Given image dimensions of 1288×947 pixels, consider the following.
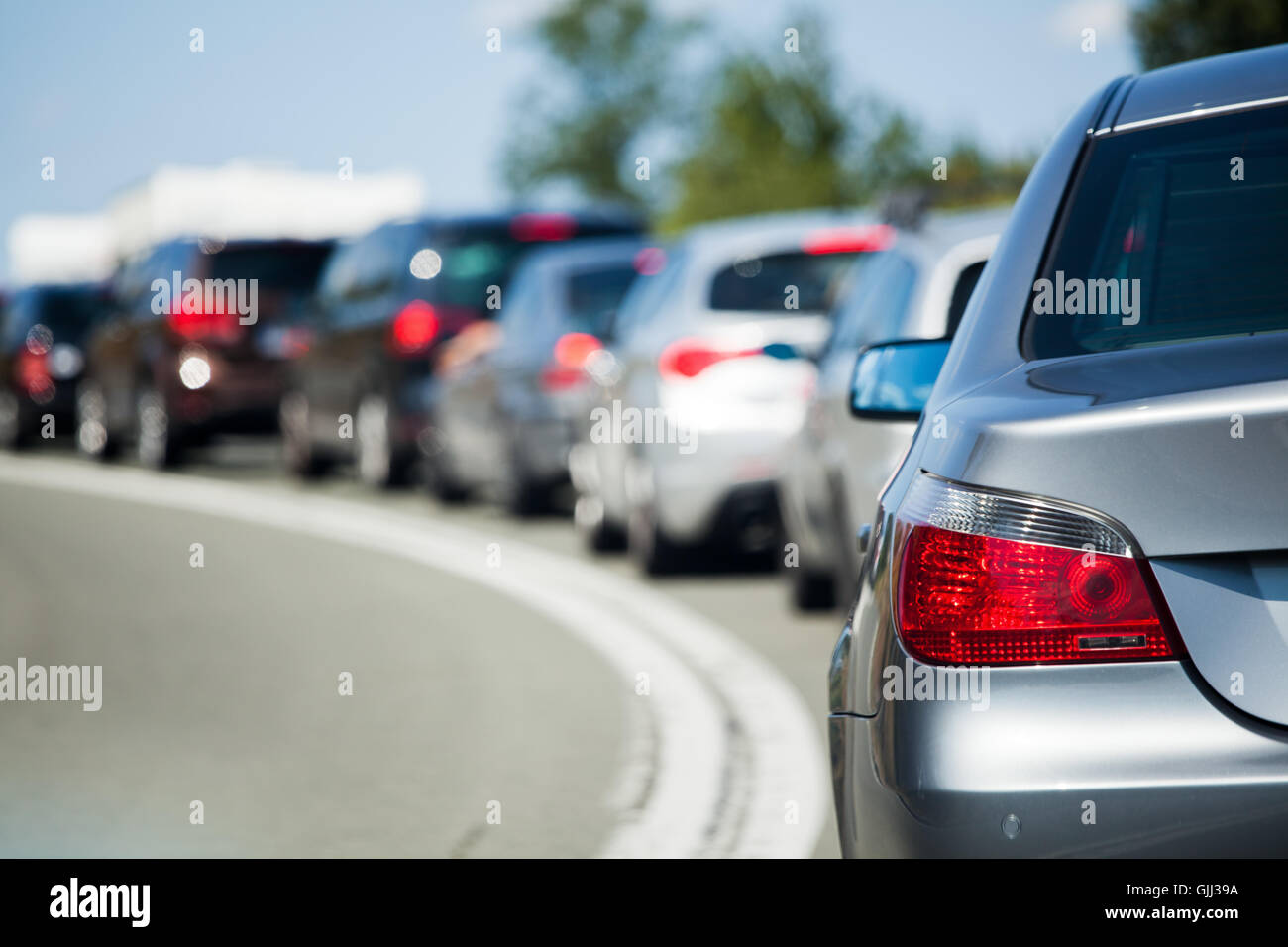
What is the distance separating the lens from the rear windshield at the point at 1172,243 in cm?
339

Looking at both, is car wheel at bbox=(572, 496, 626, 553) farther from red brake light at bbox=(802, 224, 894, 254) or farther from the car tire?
the car tire

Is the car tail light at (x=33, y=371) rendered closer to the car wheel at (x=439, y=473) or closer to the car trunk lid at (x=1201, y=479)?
the car wheel at (x=439, y=473)

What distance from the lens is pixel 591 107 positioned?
355ft

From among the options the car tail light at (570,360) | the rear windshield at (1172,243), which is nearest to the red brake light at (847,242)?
the car tail light at (570,360)

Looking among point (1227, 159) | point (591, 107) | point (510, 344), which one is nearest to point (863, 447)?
point (1227, 159)

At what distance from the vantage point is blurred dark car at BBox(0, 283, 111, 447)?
84.8 feet

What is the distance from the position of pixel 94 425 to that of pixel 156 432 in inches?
120

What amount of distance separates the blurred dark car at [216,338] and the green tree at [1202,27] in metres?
28.9

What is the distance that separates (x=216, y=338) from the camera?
65.2ft

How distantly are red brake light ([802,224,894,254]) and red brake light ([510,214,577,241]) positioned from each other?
6.40 metres

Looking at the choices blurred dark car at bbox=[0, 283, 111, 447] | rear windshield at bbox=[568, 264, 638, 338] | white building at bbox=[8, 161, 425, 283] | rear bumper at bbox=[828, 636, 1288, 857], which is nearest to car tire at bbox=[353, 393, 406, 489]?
rear windshield at bbox=[568, 264, 638, 338]
